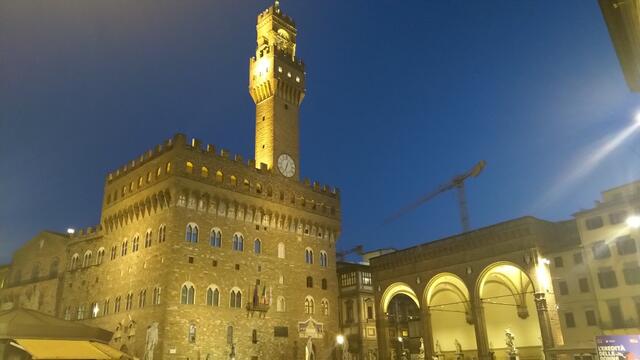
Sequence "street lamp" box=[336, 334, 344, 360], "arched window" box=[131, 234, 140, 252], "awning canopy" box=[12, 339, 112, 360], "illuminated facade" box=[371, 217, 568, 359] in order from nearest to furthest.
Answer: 1. "awning canopy" box=[12, 339, 112, 360]
2. "illuminated facade" box=[371, 217, 568, 359]
3. "arched window" box=[131, 234, 140, 252]
4. "street lamp" box=[336, 334, 344, 360]

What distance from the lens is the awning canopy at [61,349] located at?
59.1 feet

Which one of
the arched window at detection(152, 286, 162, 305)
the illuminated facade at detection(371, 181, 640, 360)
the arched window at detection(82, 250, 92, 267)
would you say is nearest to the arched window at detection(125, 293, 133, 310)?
the arched window at detection(152, 286, 162, 305)

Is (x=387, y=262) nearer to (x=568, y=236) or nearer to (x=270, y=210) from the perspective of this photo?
(x=270, y=210)

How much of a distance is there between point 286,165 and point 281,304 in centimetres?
1203

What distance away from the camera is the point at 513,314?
144 feet

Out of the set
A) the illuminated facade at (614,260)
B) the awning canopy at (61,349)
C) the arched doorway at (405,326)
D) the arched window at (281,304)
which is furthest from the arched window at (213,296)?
the illuminated facade at (614,260)

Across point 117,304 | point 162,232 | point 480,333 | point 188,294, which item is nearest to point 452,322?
point 480,333

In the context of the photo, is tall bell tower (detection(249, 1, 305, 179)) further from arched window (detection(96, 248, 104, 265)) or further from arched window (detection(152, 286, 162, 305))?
arched window (detection(96, 248, 104, 265))

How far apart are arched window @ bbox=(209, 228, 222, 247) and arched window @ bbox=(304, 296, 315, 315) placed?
31.9 ft

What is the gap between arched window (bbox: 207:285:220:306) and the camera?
34.8 meters

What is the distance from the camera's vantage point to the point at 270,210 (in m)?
40.6

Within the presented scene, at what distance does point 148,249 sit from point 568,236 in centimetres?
3049

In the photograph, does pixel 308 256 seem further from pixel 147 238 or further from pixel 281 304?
pixel 147 238

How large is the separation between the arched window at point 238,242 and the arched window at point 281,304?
17.3ft
